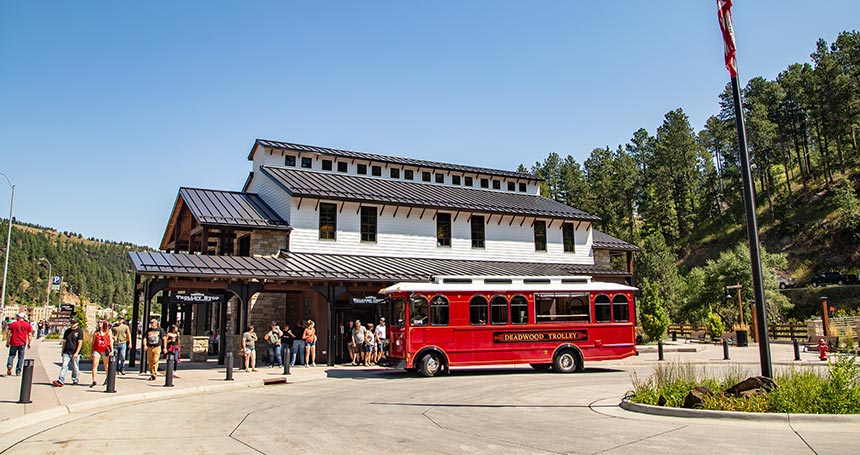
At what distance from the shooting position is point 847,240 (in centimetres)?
5653

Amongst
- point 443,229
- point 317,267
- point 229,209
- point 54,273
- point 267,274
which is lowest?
point 267,274

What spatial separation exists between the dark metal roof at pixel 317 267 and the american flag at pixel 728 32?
14594 millimetres

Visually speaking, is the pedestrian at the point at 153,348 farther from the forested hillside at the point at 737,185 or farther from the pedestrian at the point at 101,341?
the forested hillside at the point at 737,185

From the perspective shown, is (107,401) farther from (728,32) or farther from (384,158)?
(384,158)

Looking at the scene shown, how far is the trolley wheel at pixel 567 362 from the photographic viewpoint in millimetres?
20156

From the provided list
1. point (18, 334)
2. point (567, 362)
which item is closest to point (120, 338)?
point (18, 334)

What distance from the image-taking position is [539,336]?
2000 centimetres

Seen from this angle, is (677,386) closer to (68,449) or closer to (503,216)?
(68,449)

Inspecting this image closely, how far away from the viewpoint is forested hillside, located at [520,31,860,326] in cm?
5591

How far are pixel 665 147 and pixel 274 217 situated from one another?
6601 centimetres

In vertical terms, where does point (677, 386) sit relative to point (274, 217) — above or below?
below

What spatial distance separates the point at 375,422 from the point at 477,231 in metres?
21.8

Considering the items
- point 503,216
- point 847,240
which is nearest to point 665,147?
point 847,240

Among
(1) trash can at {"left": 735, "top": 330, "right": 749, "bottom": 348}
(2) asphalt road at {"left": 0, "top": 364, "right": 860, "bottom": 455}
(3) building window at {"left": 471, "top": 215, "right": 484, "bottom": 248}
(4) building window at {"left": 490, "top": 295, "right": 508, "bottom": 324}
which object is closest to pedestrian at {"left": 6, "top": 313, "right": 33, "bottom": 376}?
(2) asphalt road at {"left": 0, "top": 364, "right": 860, "bottom": 455}
